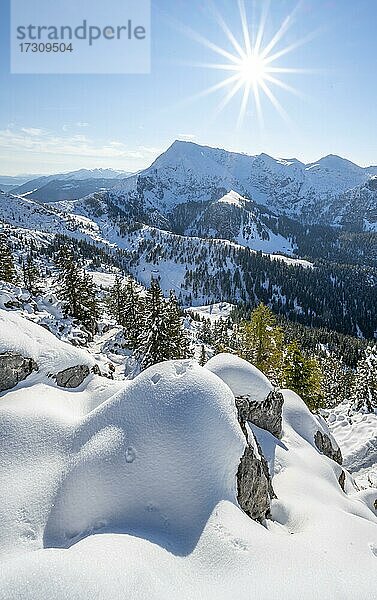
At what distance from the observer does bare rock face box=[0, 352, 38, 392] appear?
15.8 metres

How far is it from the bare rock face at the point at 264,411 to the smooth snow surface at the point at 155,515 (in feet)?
15.9

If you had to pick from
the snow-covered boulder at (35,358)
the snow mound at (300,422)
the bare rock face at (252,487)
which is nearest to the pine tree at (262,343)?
the snow mound at (300,422)

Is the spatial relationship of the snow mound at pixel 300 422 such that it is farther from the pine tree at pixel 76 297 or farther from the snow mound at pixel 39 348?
the pine tree at pixel 76 297

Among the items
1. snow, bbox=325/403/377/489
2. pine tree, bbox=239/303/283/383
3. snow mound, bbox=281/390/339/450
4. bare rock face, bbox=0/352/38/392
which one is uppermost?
bare rock face, bbox=0/352/38/392

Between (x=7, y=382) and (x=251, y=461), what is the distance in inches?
455

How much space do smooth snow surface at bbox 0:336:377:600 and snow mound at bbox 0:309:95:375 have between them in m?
2.97

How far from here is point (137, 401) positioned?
1173 cm

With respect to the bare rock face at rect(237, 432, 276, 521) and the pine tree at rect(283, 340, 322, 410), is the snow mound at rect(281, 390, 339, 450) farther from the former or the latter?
the bare rock face at rect(237, 432, 276, 521)

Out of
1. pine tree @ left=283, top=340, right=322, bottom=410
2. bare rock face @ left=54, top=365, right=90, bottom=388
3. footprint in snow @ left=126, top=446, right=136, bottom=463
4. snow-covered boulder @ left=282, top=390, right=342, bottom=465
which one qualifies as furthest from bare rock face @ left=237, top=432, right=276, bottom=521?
pine tree @ left=283, top=340, right=322, bottom=410

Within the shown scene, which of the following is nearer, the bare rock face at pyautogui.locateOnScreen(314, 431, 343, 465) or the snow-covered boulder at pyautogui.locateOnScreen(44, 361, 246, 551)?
the snow-covered boulder at pyautogui.locateOnScreen(44, 361, 246, 551)

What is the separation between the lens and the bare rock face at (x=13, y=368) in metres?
15.8

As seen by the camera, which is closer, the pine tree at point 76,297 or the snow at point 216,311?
the pine tree at point 76,297

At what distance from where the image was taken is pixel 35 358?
57.5ft

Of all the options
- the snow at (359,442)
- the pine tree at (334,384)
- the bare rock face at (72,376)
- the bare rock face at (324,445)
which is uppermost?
the bare rock face at (72,376)
